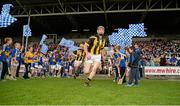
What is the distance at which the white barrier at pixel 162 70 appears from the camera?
23.3 metres

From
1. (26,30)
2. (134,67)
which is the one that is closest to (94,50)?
(134,67)

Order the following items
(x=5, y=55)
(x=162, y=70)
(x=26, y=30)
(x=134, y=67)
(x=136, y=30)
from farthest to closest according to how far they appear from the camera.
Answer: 1. (x=26, y=30)
2. (x=162, y=70)
3. (x=136, y=30)
4. (x=5, y=55)
5. (x=134, y=67)

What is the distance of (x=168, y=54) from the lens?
29281mm

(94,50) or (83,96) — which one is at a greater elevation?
(94,50)

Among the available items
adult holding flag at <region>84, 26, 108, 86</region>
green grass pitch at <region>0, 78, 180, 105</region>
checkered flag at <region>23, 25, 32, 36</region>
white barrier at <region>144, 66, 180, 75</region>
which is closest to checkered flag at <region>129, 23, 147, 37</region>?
white barrier at <region>144, 66, 180, 75</region>

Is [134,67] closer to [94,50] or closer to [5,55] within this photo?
[94,50]

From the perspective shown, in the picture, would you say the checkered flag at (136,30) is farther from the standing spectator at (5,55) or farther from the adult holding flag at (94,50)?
the adult holding flag at (94,50)

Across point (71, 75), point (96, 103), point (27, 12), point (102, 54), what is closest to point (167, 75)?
point (71, 75)

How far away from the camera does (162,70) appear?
2356cm

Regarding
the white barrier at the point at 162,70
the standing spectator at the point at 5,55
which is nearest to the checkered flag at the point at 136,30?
the white barrier at the point at 162,70

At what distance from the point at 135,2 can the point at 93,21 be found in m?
8.03

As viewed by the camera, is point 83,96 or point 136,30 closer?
point 83,96

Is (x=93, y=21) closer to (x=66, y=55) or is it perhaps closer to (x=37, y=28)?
(x=37, y=28)

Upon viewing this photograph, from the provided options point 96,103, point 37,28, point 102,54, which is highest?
point 37,28
